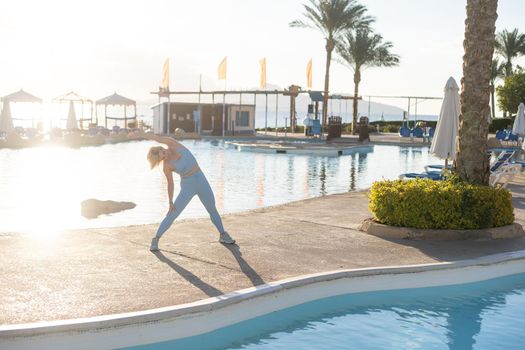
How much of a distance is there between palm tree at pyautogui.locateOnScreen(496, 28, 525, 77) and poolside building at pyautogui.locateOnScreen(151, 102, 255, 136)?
30749 millimetres

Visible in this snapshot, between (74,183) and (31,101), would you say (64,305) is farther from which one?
(31,101)

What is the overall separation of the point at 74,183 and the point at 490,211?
12.6 metres

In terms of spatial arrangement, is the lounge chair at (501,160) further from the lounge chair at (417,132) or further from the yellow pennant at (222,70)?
the yellow pennant at (222,70)

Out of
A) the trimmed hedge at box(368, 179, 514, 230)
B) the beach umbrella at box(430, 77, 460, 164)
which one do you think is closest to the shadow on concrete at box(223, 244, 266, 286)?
the trimmed hedge at box(368, 179, 514, 230)

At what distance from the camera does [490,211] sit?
32.6ft

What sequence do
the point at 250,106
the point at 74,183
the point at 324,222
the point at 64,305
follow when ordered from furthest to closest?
the point at 250,106, the point at 74,183, the point at 324,222, the point at 64,305

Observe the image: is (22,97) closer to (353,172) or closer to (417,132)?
(417,132)

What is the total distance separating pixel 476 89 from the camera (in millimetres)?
10070

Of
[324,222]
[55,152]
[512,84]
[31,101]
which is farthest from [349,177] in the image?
[512,84]

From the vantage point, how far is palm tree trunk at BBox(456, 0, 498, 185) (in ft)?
32.7

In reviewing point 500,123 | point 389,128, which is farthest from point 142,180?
point 500,123

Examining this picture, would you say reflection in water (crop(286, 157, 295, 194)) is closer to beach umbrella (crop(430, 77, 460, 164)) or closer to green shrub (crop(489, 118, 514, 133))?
beach umbrella (crop(430, 77, 460, 164))

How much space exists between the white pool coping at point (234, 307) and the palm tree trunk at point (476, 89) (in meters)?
1.80

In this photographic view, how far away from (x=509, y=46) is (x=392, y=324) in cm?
6582
